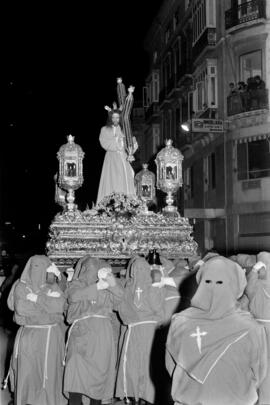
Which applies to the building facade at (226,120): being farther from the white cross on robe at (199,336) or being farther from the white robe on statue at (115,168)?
the white cross on robe at (199,336)

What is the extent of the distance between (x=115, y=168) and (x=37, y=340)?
4.49 m

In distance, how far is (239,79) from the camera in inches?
838

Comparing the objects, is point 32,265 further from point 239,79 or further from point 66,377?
point 239,79

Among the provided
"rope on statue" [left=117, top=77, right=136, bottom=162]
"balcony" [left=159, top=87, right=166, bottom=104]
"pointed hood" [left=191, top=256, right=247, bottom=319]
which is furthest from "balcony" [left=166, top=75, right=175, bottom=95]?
"pointed hood" [left=191, top=256, right=247, bottom=319]

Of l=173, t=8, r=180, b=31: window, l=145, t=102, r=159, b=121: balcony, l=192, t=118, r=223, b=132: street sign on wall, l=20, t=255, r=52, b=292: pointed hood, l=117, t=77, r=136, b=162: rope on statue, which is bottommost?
l=20, t=255, r=52, b=292: pointed hood

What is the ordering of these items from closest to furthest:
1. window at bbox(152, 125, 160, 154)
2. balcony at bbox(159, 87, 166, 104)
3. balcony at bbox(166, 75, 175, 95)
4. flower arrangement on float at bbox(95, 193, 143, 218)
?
1. flower arrangement on float at bbox(95, 193, 143, 218)
2. balcony at bbox(166, 75, 175, 95)
3. balcony at bbox(159, 87, 166, 104)
4. window at bbox(152, 125, 160, 154)

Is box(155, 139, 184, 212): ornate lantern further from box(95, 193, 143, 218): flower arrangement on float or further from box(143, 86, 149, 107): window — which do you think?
box(143, 86, 149, 107): window

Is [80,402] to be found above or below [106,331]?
below

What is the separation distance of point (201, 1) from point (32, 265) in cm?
1861

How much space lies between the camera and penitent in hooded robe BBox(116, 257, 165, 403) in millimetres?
7453

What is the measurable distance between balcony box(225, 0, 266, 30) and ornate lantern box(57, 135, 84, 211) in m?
11.8

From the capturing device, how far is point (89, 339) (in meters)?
7.37

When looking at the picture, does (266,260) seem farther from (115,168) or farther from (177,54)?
(177,54)

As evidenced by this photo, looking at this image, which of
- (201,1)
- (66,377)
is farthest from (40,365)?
(201,1)
